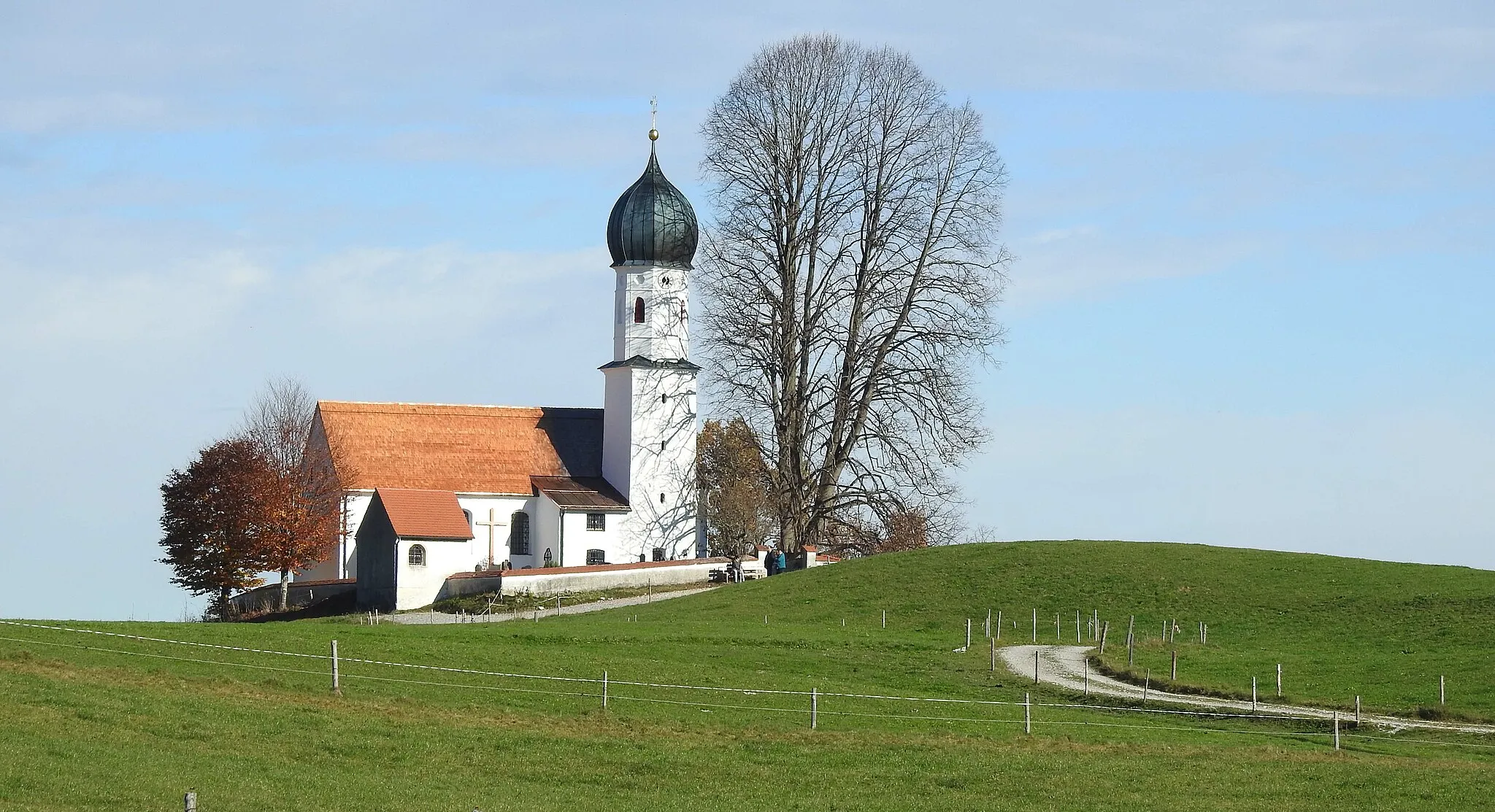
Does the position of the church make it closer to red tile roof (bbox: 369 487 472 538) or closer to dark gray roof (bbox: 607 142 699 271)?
dark gray roof (bbox: 607 142 699 271)

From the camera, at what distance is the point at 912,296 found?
61656mm

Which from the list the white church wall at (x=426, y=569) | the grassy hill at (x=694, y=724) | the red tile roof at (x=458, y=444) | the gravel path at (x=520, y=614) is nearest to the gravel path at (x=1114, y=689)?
the grassy hill at (x=694, y=724)

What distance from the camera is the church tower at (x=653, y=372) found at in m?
67.6

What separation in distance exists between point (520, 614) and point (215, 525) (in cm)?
1156

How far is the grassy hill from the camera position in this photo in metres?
22.6

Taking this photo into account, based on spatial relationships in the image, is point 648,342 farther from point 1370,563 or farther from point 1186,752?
point 1186,752

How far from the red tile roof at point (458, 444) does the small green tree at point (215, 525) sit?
7.18m

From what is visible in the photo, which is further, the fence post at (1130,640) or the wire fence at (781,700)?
the fence post at (1130,640)

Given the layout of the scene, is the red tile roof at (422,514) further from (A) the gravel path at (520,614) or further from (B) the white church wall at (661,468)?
(B) the white church wall at (661,468)

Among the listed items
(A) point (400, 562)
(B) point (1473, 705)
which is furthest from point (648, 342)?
(B) point (1473, 705)

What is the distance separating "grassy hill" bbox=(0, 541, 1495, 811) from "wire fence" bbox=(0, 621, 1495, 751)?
0.44ft

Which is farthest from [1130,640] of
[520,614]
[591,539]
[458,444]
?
[458,444]

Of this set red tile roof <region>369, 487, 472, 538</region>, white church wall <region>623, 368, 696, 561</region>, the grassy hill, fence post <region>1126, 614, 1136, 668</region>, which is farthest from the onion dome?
fence post <region>1126, 614, 1136, 668</region>

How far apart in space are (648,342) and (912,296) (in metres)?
11.4
